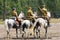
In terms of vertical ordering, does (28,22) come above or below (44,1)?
above

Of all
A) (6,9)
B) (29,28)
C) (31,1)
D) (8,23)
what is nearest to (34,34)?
(29,28)

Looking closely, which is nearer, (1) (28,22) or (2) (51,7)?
(1) (28,22)

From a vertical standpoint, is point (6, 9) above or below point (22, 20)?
below

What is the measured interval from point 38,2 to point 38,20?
3627cm

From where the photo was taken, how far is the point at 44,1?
5234 centimetres

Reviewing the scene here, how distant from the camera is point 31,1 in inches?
2009

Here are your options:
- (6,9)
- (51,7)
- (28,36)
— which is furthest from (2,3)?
(28,36)

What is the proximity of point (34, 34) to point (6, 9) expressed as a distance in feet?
88.6

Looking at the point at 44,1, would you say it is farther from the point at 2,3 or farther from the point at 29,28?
the point at 29,28

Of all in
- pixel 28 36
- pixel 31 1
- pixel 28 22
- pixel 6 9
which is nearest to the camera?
pixel 28 22

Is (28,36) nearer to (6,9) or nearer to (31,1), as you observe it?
(6,9)

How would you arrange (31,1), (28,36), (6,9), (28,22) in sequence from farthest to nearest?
1. (31,1)
2. (6,9)
3. (28,36)
4. (28,22)

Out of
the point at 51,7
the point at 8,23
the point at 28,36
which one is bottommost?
the point at 51,7

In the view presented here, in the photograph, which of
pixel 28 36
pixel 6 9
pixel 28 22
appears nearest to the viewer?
pixel 28 22
